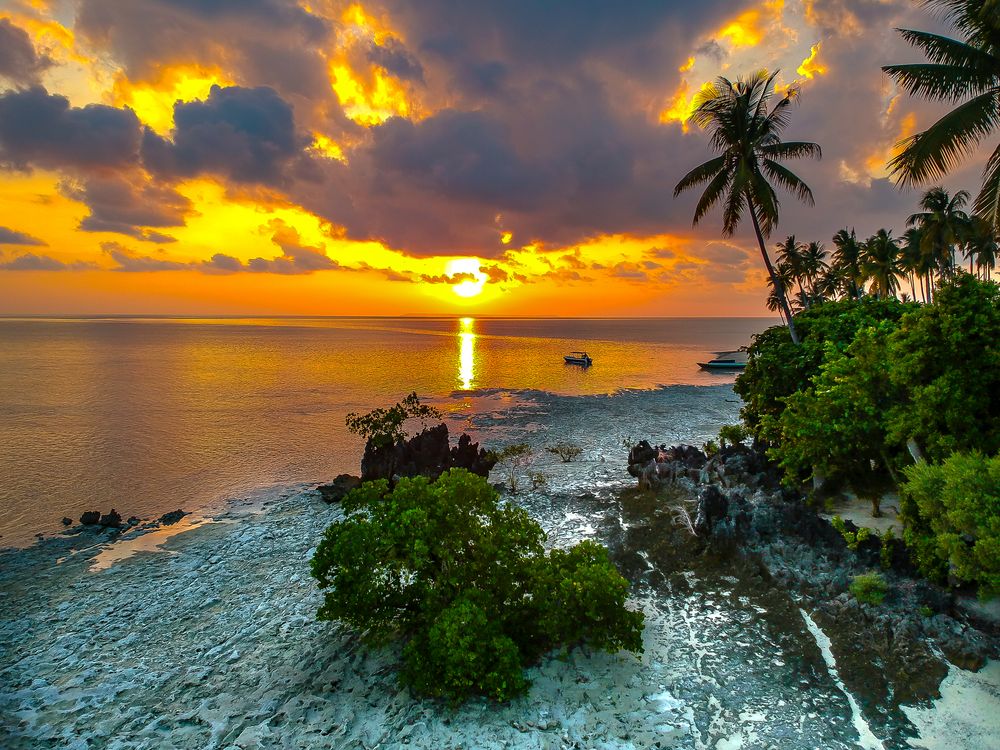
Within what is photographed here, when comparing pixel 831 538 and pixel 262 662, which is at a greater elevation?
pixel 831 538

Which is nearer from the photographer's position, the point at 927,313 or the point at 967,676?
the point at 967,676

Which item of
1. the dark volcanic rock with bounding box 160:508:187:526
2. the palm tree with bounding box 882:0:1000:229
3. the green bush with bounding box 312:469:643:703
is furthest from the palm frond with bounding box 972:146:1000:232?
the dark volcanic rock with bounding box 160:508:187:526

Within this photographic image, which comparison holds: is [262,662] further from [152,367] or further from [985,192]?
[152,367]

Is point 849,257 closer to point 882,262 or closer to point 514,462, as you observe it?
point 882,262

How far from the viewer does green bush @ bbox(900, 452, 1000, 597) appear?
9664 mm

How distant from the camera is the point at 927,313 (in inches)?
542

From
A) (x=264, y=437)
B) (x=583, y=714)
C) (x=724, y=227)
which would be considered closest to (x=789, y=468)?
(x=583, y=714)

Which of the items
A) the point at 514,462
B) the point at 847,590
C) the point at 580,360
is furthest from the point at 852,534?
the point at 580,360

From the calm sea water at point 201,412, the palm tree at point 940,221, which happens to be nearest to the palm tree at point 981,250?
the palm tree at point 940,221

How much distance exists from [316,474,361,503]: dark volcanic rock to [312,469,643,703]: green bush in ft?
42.8

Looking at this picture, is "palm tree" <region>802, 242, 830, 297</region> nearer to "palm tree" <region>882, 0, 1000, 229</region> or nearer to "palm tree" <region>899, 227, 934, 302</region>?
"palm tree" <region>899, 227, 934, 302</region>

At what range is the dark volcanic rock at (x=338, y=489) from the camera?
24.4m

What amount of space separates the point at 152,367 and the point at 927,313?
109m

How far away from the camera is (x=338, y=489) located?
977 inches
